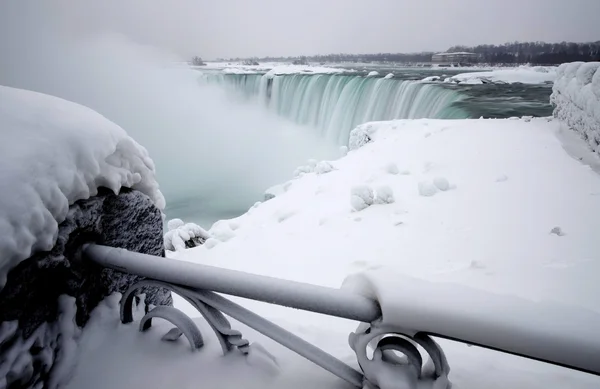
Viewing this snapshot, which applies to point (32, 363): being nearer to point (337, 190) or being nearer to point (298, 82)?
point (337, 190)

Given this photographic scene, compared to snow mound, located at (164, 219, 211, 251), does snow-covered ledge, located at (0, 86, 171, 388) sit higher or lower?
higher

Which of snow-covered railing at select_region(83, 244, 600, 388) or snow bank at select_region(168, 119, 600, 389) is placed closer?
snow-covered railing at select_region(83, 244, 600, 388)

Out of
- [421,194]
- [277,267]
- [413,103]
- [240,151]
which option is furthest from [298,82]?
[277,267]

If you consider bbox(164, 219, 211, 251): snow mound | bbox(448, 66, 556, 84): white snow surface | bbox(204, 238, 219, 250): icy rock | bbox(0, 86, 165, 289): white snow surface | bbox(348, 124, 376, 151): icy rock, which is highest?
bbox(448, 66, 556, 84): white snow surface

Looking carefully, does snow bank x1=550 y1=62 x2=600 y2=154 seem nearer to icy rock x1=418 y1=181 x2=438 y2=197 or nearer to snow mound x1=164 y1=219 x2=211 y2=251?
icy rock x1=418 y1=181 x2=438 y2=197

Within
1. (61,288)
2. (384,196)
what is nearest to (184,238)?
(384,196)

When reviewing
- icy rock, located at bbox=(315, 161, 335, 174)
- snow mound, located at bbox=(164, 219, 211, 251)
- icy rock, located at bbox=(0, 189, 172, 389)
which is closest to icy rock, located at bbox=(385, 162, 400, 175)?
icy rock, located at bbox=(315, 161, 335, 174)

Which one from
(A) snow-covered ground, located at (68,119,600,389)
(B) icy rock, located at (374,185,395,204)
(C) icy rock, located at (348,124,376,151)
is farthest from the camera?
(C) icy rock, located at (348,124,376,151)

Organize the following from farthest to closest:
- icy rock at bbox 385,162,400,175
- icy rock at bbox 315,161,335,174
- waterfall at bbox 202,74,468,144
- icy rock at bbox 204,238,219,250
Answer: waterfall at bbox 202,74,468,144
icy rock at bbox 315,161,335,174
icy rock at bbox 385,162,400,175
icy rock at bbox 204,238,219,250

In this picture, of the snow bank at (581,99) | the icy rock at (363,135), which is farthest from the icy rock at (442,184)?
the icy rock at (363,135)
